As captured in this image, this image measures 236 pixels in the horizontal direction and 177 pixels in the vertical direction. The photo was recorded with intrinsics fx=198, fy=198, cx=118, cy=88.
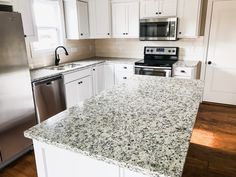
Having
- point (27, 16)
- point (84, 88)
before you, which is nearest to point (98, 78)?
point (84, 88)

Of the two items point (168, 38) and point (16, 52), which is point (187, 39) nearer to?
point (168, 38)

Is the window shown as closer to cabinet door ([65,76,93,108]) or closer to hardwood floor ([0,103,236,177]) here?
cabinet door ([65,76,93,108])

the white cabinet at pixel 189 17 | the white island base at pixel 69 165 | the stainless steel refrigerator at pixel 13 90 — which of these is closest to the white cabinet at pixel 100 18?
the white cabinet at pixel 189 17

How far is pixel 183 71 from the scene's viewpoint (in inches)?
138

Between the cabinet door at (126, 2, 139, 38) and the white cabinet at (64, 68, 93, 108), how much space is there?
1.15 meters

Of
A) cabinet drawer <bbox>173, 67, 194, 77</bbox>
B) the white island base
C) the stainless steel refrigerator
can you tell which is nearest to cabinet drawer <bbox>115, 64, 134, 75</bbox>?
cabinet drawer <bbox>173, 67, 194, 77</bbox>

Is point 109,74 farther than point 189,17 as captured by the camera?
Yes

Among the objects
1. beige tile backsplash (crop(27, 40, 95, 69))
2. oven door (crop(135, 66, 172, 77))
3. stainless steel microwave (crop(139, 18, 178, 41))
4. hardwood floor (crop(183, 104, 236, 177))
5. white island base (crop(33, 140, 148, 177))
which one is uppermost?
stainless steel microwave (crop(139, 18, 178, 41))

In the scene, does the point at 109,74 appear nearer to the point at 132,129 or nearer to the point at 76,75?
the point at 76,75

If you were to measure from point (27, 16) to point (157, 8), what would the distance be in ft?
7.29

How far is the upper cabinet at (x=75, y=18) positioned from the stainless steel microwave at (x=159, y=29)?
1166 millimetres

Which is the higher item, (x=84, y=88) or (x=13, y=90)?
(x=13, y=90)

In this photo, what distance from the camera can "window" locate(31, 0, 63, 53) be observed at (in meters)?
3.39

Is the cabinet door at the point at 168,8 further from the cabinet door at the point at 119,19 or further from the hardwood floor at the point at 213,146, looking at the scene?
the hardwood floor at the point at 213,146
